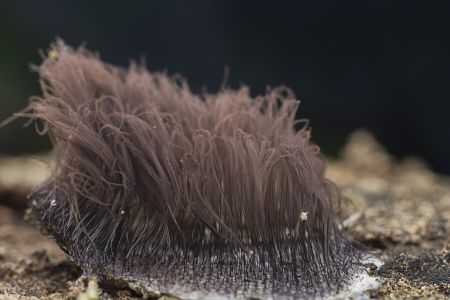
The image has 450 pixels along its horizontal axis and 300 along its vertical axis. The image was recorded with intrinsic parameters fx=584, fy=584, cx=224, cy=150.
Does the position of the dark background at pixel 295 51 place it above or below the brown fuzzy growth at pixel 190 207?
above

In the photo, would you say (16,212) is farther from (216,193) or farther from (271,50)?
(271,50)

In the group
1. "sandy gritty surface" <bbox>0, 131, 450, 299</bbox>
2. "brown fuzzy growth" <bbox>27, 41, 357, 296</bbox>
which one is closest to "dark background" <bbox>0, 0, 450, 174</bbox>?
"sandy gritty surface" <bbox>0, 131, 450, 299</bbox>

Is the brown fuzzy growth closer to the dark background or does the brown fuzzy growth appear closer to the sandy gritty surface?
the sandy gritty surface

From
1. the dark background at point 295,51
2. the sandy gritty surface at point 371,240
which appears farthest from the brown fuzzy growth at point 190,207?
the dark background at point 295,51

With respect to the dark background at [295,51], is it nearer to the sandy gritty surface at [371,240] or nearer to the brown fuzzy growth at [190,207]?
the sandy gritty surface at [371,240]

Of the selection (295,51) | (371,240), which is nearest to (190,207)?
(371,240)

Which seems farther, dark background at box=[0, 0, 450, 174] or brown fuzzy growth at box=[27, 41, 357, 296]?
dark background at box=[0, 0, 450, 174]

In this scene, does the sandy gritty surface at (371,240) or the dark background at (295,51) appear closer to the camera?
the sandy gritty surface at (371,240)

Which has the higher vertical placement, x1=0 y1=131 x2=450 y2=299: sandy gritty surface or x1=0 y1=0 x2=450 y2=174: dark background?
x1=0 y1=0 x2=450 y2=174: dark background
